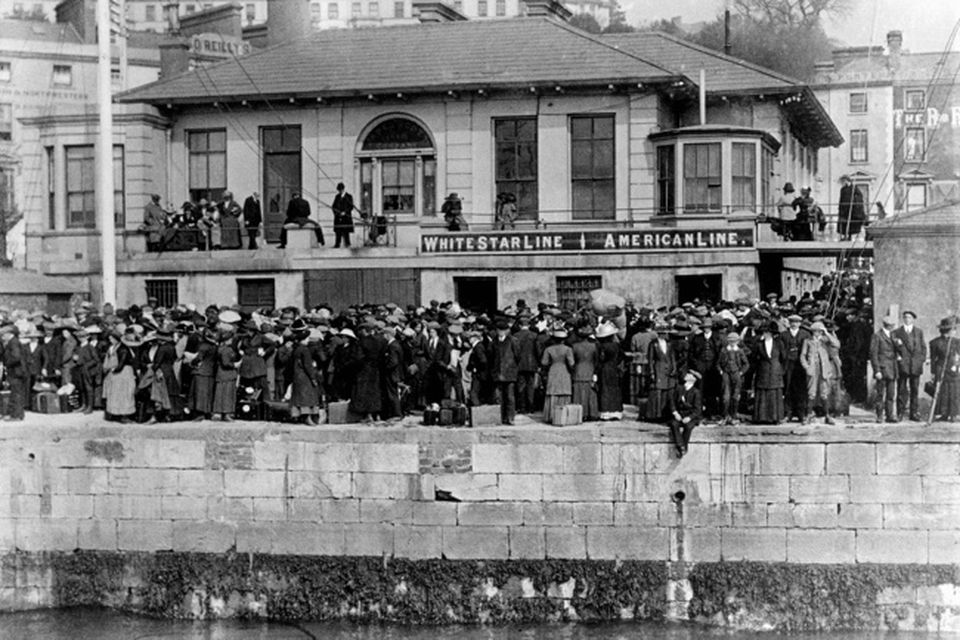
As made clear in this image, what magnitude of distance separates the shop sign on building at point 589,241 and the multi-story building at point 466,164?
1.7 inches

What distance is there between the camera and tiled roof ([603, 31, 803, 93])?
30109 millimetres

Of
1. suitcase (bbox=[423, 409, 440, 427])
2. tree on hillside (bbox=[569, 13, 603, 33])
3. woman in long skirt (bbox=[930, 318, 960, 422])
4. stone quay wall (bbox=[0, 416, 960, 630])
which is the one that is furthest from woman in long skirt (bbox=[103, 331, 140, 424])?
tree on hillside (bbox=[569, 13, 603, 33])

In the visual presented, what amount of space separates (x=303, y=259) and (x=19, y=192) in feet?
113

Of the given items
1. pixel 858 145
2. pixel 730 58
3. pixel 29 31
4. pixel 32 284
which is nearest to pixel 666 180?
pixel 730 58

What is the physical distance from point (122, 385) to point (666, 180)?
15.4m

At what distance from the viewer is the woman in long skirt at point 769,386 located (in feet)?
54.9

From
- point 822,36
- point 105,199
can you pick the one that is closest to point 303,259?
point 105,199

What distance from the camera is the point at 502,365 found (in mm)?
17703

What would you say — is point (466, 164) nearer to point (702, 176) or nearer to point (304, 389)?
point (702, 176)

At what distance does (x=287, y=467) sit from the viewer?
17.2m

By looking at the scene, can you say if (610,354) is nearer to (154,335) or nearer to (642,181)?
(154,335)

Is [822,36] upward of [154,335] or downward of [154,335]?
upward

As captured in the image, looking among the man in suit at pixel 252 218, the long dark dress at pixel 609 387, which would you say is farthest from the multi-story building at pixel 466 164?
the long dark dress at pixel 609 387

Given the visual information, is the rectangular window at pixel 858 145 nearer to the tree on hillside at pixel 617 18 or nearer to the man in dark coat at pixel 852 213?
the tree on hillside at pixel 617 18
